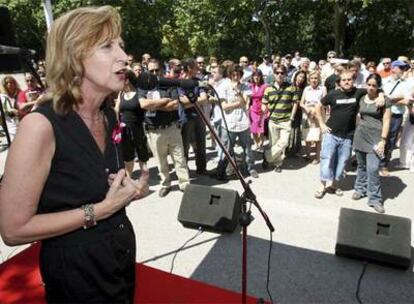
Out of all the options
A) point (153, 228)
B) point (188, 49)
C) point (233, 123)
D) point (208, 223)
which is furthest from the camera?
point (188, 49)

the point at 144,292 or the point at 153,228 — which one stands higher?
the point at 144,292

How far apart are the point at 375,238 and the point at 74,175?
3.54 meters

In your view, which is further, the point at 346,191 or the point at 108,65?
the point at 346,191

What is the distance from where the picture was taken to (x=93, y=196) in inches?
61.2

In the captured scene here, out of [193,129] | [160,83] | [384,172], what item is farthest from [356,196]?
[160,83]

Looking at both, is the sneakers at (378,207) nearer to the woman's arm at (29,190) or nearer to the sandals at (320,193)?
the sandals at (320,193)

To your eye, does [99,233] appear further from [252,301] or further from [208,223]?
[208,223]

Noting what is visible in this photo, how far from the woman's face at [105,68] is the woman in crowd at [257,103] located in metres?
5.96

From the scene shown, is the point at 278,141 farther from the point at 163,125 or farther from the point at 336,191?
the point at 163,125

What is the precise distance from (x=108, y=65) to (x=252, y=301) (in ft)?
7.48

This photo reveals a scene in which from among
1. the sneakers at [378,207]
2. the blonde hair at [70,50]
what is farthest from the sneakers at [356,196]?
the blonde hair at [70,50]

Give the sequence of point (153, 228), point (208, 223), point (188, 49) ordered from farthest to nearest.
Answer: point (188, 49) < point (153, 228) < point (208, 223)

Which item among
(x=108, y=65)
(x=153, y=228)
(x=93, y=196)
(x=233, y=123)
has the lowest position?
(x=153, y=228)

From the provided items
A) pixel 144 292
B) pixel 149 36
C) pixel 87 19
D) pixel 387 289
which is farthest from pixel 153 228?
pixel 149 36
